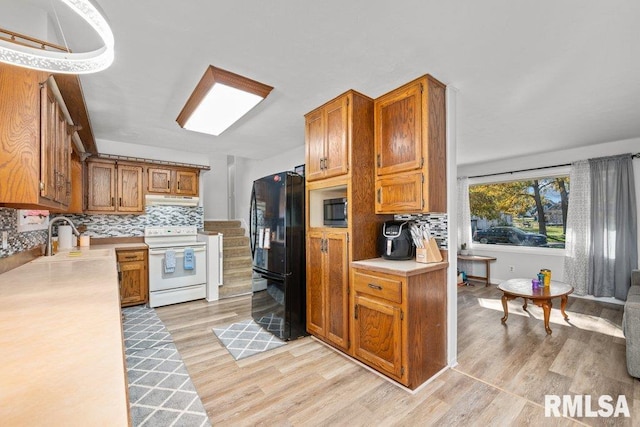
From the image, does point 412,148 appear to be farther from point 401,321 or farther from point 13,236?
point 13,236

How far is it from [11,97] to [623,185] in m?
6.44

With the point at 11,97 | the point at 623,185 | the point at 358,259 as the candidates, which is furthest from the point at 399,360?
the point at 623,185

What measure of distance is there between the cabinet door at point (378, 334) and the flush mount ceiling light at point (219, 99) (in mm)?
2006

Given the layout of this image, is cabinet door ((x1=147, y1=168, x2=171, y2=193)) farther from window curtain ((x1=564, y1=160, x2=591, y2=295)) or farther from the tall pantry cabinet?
window curtain ((x1=564, y1=160, x2=591, y2=295))

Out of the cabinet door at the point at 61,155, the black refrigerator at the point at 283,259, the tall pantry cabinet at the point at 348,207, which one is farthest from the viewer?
the black refrigerator at the point at 283,259

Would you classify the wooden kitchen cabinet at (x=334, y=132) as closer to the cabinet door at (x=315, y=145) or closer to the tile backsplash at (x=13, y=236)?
the cabinet door at (x=315, y=145)

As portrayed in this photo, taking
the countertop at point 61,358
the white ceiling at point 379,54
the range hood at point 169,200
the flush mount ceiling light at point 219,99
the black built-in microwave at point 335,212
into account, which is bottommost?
the countertop at point 61,358

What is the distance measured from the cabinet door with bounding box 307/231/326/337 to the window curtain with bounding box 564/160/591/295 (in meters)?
4.31

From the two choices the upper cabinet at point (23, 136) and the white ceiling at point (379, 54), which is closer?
the upper cabinet at point (23, 136)

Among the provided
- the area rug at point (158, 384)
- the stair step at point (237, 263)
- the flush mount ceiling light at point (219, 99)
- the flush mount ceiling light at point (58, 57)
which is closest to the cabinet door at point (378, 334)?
the area rug at point (158, 384)

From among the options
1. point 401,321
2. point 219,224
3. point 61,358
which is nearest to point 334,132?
point 401,321

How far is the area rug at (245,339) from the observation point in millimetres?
2650

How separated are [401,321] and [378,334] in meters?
0.29

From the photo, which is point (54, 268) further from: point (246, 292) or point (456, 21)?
point (456, 21)
